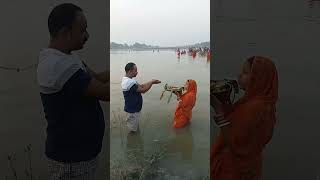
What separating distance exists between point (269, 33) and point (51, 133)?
130 cm

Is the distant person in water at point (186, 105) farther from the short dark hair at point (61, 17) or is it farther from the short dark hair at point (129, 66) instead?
the short dark hair at point (61, 17)

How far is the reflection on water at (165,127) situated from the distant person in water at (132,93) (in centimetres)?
2

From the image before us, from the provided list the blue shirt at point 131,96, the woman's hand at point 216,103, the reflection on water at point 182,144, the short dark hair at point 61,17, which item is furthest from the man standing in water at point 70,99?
the woman's hand at point 216,103

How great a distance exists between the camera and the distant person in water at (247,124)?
1932 millimetres

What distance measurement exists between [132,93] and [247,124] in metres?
0.66

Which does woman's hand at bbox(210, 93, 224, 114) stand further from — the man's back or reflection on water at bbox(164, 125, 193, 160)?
the man's back

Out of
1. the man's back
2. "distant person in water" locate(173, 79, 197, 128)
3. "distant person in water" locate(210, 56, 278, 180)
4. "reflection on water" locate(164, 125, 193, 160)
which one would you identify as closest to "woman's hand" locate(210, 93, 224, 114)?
"distant person in water" locate(210, 56, 278, 180)

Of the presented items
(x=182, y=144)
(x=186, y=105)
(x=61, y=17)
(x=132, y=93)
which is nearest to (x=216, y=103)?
(x=186, y=105)

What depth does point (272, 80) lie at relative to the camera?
200 centimetres

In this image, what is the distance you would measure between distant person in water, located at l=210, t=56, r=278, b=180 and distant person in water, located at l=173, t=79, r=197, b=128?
130 millimetres

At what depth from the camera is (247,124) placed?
1.91 metres

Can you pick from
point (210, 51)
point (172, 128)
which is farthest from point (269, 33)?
point (172, 128)

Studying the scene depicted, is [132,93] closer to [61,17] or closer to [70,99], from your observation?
[70,99]

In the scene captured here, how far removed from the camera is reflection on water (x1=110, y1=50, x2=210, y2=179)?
2.08m
